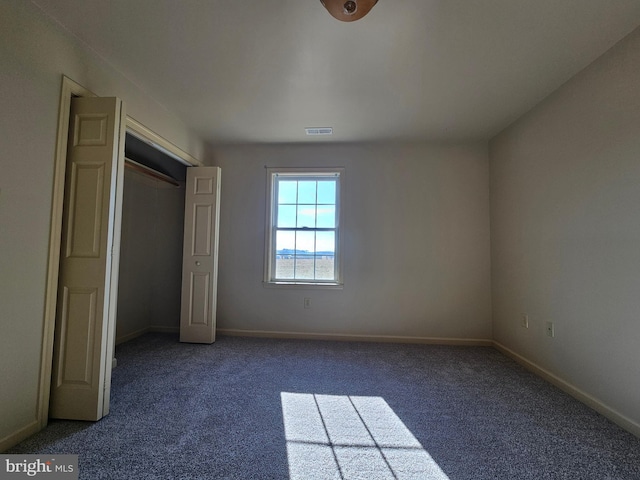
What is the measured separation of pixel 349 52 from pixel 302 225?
2.20 meters

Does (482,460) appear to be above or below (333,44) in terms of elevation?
below

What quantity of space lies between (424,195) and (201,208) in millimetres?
2819

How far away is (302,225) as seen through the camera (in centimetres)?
383

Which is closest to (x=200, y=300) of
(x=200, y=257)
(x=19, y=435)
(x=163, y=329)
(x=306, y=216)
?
(x=200, y=257)

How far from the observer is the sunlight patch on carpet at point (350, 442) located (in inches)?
56.3

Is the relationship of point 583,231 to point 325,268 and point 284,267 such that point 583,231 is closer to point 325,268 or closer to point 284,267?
point 325,268

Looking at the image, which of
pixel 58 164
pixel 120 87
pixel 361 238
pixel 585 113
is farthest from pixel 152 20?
pixel 585 113

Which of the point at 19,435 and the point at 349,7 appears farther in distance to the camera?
the point at 19,435

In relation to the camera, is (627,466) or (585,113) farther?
(585,113)

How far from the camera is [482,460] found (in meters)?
1.51

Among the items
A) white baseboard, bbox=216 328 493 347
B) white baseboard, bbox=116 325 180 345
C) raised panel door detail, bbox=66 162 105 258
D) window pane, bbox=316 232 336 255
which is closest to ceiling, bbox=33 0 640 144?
raised panel door detail, bbox=66 162 105 258

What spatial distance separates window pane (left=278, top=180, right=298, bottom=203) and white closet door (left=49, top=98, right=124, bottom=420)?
6.89 feet

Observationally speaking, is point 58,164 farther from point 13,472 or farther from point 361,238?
point 361,238

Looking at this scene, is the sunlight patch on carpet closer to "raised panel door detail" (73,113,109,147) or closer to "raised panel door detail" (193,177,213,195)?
"raised panel door detail" (73,113,109,147)
